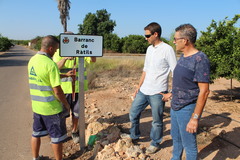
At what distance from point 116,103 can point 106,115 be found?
1.05m

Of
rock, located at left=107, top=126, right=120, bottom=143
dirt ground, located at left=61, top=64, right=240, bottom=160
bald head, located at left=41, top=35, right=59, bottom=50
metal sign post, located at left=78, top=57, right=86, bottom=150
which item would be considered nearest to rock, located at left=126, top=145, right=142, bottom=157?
dirt ground, located at left=61, top=64, right=240, bottom=160

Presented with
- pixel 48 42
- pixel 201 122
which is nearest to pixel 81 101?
pixel 48 42

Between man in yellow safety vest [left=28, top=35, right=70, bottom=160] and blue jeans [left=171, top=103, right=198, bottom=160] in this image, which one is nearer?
blue jeans [left=171, top=103, right=198, bottom=160]

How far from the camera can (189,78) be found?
221 cm

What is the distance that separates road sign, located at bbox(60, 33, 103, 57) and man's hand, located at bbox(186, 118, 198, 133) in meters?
1.68

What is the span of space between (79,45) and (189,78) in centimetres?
165

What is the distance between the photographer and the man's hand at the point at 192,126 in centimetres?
216

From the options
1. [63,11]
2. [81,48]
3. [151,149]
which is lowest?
[151,149]

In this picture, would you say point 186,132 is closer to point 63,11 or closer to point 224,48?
point 224,48

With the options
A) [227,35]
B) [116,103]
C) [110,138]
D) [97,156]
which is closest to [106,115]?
[116,103]

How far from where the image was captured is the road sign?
9.79ft

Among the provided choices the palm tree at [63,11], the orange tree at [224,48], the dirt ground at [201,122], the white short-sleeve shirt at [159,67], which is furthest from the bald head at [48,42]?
the palm tree at [63,11]

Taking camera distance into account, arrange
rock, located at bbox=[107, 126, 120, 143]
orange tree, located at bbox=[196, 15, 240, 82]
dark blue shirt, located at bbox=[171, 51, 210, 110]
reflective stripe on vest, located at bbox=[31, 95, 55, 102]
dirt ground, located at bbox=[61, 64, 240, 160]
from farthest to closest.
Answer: orange tree, located at bbox=[196, 15, 240, 82] < rock, located at bbox=[107, 126, 120, 143] < dirt ground, located at bbox=[61, 64, 240, 160] < reflective stripe on vest, located at bbox=[31, 95, 55, 102] < dark blue shirt, located at bbox=[171, 51, 210, 110]

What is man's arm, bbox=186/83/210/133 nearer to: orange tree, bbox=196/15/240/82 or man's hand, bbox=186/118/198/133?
man's hand, bbox=186/118/198/133
